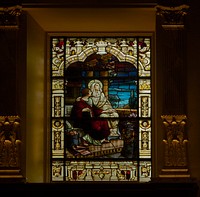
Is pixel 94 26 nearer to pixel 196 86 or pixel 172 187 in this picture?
pixel 196 86

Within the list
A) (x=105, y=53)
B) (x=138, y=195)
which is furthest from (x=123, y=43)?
(x=138, y=195)

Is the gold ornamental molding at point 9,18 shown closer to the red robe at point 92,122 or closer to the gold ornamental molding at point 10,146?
the gold ornamental molding at point 10,146

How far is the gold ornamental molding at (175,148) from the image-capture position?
1513 cm

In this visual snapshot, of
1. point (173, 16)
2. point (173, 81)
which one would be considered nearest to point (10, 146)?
point (173, 81)

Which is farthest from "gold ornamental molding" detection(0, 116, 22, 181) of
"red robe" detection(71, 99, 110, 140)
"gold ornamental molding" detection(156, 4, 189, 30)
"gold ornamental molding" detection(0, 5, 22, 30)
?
"gold ornamental molding" detection(156, 4, 189, 30)

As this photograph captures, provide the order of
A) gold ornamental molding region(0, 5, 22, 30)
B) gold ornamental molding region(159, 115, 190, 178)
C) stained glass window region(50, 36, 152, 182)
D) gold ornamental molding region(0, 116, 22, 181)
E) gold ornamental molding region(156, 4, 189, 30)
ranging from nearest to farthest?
1. gold ornamental molding region(159, 115, 190, 178)
2. gold ornamental molding region(0, 116, 22, 181)
3. gold ornamental molding region(156, 4, 189, 30)
4. gold ornamental molding region(0, 5, 22, 30)
5. stained glass window region(50, 36, 152, 182)

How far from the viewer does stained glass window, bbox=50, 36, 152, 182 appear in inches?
669

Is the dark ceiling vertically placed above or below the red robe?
above

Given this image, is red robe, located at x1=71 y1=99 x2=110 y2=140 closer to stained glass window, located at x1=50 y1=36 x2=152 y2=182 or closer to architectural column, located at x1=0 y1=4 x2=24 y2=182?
stained glass window, located at x1=50 y1=36 x2=152 y2=182

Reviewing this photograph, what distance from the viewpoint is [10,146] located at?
602 inches

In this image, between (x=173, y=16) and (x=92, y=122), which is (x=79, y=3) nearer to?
(x=173, y=16)

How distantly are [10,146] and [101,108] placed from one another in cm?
259

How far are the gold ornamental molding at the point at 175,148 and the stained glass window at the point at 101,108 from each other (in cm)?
180

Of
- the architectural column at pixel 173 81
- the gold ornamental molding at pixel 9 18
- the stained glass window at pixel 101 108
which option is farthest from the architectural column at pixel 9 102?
the architectural column at pixel 173 81
